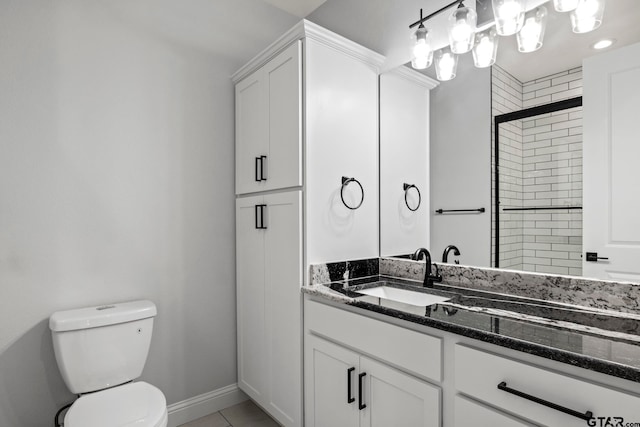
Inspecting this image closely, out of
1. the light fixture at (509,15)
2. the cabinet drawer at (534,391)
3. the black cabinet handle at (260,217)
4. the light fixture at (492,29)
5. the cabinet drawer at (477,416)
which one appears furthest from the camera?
the black cabinet handle at (260,217)

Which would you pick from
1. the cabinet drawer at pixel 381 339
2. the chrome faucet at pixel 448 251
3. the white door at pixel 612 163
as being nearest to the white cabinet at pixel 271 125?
the cabinet drawer at pixel 381 339

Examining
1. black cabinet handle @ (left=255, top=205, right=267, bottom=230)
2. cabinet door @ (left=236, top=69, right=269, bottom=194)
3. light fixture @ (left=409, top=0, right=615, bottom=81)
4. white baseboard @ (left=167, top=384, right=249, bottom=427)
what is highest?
light fixture @ (left=409, top=0, right=615, bottom=81)

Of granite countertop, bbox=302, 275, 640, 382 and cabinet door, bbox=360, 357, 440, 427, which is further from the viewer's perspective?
cabinet door, bbox=360, 357, 440, 427

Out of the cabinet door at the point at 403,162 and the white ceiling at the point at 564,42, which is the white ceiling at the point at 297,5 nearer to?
the cabinet door at the point at 403,162

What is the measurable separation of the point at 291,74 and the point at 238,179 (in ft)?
2.67

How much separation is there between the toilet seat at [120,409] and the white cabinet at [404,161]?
4.42ft

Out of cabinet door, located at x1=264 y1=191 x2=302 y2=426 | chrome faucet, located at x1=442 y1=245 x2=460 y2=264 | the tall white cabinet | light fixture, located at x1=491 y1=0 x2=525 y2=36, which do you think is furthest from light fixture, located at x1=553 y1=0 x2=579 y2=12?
cabinet door, located at x1=264 y1=191 x2=302 y2=426

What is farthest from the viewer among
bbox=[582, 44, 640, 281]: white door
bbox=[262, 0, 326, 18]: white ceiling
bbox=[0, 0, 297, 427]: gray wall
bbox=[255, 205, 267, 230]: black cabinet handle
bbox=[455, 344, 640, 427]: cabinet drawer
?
bbox=[262, 0, 326, 18]: white ceiling

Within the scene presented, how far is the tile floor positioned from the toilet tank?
64cm

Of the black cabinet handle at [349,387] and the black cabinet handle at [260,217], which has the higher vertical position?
the black cabinet handle at [260,217]

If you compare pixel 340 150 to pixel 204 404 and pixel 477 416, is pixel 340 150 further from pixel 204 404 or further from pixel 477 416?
pixel 204 404

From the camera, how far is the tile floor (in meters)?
2.10

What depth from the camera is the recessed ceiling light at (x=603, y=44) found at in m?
1.22

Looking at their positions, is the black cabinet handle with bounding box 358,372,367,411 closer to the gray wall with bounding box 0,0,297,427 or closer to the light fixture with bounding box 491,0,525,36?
the gray wall with bounding box 0,0,297,427
